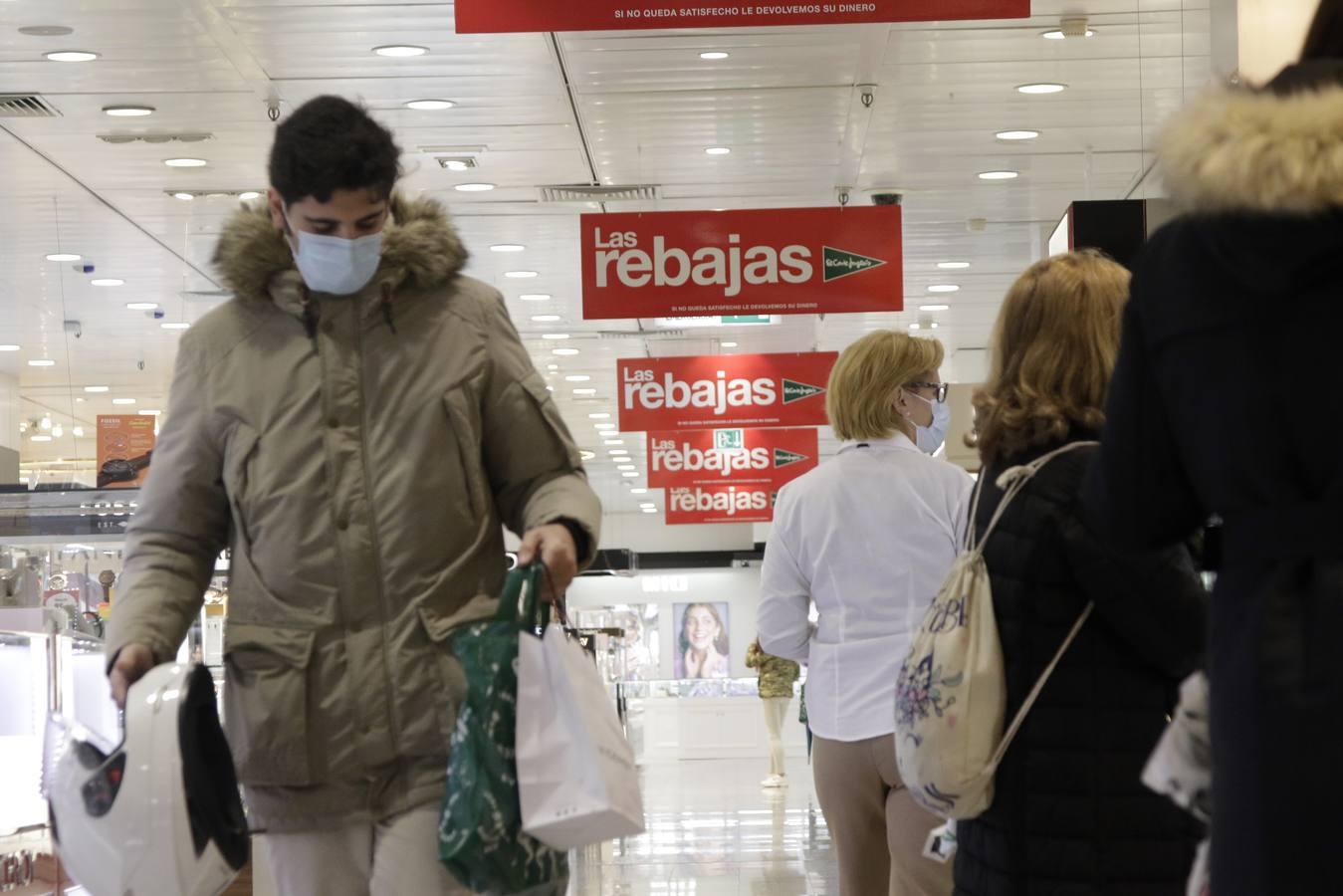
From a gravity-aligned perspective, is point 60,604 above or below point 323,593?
below

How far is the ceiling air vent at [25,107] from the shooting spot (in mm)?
10500

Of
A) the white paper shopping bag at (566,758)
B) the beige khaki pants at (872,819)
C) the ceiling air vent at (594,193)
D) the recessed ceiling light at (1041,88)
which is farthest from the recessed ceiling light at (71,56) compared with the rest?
the white paper shopping bag at (566,758)

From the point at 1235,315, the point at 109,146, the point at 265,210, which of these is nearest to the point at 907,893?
the point at 265,210

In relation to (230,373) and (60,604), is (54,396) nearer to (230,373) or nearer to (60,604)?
(60,604)

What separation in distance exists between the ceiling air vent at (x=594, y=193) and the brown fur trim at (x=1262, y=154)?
11687 mm

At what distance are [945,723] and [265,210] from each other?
1240 millimetres

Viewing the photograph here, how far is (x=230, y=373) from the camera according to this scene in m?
2.60

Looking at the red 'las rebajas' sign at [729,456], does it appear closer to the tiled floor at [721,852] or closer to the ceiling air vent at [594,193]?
the tiled floor at [721,852]

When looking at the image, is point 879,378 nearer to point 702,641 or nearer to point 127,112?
point 127,112

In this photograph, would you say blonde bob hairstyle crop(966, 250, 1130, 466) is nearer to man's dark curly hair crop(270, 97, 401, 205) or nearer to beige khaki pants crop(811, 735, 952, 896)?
man's dark curly hair crop(270, 97, 401, 205)

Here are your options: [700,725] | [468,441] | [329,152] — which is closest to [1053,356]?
[468,441]

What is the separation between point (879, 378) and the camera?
430cm

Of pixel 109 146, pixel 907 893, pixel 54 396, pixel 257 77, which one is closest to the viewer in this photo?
pixel 907 893

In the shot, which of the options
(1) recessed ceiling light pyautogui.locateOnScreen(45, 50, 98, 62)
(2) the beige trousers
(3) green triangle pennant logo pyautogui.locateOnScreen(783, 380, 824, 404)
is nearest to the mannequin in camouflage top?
(2) the beige trousers
